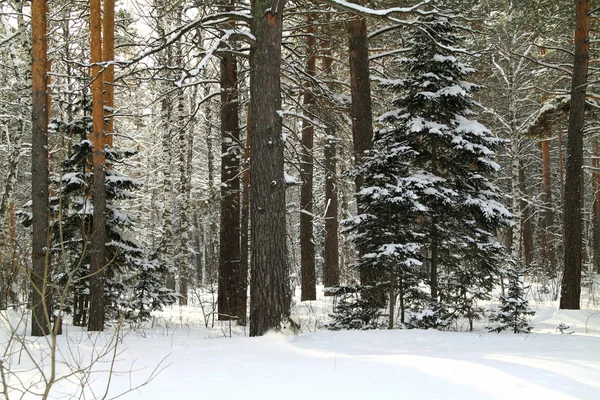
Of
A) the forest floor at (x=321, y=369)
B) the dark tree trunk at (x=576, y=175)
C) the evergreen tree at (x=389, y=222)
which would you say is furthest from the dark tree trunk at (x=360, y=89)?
the dark tree trunk at (x=576, y=175)

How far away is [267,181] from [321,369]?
9.09ft

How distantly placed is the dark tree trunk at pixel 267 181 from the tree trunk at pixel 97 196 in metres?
2.91

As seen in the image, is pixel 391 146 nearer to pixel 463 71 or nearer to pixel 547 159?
pixel 463 71

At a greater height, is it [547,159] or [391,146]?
[547,159]

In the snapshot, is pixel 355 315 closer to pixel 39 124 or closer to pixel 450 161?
pixel 450 161

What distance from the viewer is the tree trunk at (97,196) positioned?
7.39 m

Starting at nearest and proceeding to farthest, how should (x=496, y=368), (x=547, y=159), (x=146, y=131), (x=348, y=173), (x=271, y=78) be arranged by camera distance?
(x=496, y=368), (x=271, y=78), (x=348, y=173), (x=547, y=159), (x=146, y=131)

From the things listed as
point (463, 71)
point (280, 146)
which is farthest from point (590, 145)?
point (280, 146)

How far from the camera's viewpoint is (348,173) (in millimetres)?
7945

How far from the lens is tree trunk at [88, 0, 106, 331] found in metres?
7.39

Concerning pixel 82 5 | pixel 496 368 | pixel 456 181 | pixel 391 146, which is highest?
pixel 82 5

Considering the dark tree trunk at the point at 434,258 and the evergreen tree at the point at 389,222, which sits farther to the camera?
the dark tree trunk at the point at 434,258

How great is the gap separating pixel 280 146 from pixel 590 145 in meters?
29.3

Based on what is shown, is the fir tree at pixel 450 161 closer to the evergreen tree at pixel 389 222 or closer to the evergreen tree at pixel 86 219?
the evergreen tree at pixel 389 222
